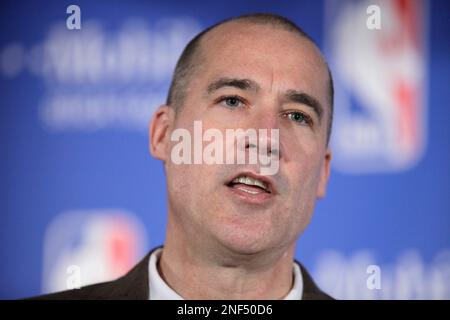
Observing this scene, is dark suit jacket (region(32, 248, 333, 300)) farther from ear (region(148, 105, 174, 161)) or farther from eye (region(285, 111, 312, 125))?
eye (region(285, 111, 312, 125))

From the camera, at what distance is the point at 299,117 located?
1496 millimetres

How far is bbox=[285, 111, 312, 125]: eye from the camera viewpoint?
148 centimetres

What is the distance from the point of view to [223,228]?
138 cm

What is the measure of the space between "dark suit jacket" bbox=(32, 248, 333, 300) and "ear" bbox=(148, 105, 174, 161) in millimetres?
250

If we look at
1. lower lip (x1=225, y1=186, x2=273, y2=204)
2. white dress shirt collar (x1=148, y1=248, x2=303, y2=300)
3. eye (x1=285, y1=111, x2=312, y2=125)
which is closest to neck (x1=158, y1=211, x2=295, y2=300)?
white dress shirt collar (x1=148, y1=248, x2=303, y2=300)

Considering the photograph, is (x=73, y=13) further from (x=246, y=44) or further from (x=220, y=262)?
(x=220, y=262)

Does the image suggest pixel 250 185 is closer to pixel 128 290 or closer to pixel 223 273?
pixel 223 273

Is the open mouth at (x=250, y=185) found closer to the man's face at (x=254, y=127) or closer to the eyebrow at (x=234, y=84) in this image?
the man's face at (x=254, y=127)

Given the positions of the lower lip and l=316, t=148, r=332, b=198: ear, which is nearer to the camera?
the lower lip

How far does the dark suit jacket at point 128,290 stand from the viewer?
149 centimetres

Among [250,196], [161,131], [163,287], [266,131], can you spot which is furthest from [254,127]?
[163,287]

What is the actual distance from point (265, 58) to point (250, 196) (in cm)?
32

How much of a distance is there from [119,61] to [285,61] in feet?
2.06

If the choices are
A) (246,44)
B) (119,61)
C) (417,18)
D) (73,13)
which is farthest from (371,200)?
(73,13)
